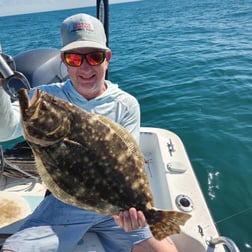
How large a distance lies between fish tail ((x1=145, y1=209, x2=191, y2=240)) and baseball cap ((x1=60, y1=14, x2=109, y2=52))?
151cm

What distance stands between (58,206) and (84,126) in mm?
1383

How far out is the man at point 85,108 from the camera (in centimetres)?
272

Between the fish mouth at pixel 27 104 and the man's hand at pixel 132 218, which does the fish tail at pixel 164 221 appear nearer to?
the man's hand at pixel 132 218

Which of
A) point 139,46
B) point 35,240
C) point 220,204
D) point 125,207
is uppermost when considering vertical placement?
point 125,207

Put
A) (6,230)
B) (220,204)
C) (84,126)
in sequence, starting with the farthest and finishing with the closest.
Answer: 1. (220,204)
2. (6,230)
3. (84,126)

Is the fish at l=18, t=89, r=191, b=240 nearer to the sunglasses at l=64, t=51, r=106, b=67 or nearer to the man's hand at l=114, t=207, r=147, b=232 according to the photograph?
the man's hand at l=114, t=207, r=147, b=232

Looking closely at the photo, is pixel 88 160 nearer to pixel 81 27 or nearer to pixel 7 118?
pixel 7 118

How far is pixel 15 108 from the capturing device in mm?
2766

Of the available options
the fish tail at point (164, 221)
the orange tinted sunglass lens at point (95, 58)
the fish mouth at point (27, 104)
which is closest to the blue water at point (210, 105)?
the fish tail at point (164, 221)

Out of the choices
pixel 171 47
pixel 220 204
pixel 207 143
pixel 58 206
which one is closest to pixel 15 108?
pixel 58 206

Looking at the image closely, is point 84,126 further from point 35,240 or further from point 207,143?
point 207,143

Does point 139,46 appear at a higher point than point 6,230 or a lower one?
lower

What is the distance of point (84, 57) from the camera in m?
2.71

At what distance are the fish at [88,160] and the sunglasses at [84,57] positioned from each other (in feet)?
2.70
